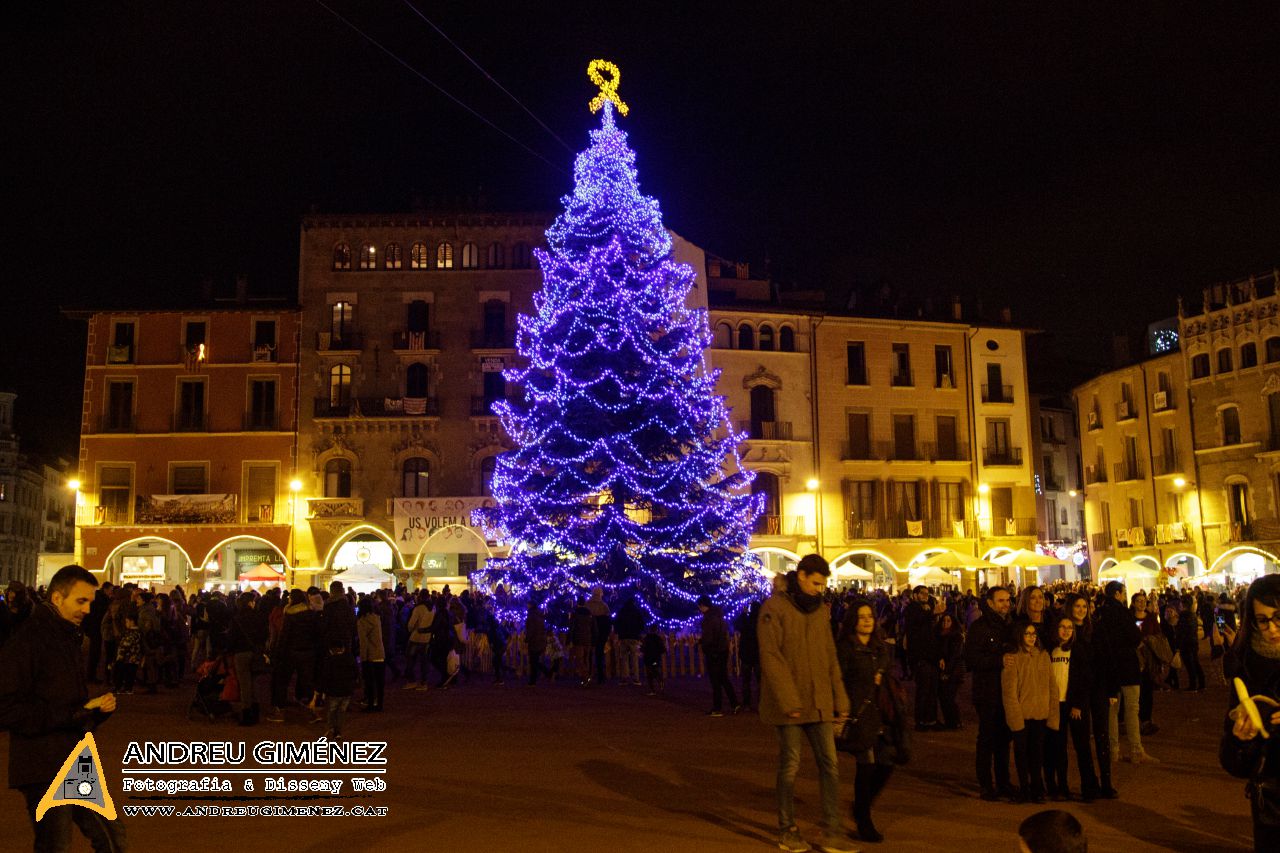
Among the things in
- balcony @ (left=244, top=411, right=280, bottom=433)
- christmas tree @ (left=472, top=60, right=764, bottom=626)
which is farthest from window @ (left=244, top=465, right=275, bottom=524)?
christmas tree @ (left=472, top=60, right=764, bottom=626)

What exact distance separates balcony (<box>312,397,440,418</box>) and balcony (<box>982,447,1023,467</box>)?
2212 cm

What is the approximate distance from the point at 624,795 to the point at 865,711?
98.7 inches

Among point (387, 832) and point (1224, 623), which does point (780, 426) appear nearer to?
point (1224, 623)

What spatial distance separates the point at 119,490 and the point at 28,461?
143 ft

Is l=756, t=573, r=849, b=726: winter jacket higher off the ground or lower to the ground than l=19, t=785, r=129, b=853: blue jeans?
higher

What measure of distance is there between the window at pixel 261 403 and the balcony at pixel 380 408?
5.66 ft

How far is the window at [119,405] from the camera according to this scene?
42750mm

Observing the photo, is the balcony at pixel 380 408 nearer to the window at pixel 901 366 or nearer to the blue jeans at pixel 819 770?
the window at pixel 901 366

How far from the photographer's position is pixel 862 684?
8219 millimetres

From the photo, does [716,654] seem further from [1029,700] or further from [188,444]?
[188,444]

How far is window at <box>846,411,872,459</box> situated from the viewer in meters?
45.8

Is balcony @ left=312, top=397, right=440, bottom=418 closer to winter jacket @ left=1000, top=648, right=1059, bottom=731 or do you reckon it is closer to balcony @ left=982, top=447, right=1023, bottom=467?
balcony @ left=982, top=447, right=1023, bottom=467

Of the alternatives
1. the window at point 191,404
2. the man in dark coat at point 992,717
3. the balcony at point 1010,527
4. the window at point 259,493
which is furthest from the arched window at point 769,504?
the man in dark coat at point 992,717

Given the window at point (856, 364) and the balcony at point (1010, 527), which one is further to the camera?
the balcony at point (1010, 527)
